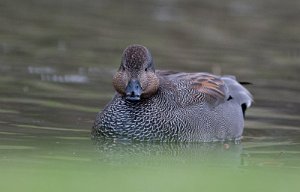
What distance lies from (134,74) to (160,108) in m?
0.65

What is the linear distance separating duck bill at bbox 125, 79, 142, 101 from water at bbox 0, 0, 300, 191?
0.54 metres

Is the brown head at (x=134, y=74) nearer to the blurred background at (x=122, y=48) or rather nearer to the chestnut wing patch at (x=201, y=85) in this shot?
the chestnut wing patch at (x=201, y=85)

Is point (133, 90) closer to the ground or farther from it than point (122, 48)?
closer to the ground

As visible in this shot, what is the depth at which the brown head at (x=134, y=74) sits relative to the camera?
12008 millimetres

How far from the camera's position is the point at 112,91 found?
15.4 m

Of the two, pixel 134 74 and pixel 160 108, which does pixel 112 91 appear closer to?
pixel 160 108

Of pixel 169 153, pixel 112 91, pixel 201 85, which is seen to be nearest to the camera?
pixel 169 153

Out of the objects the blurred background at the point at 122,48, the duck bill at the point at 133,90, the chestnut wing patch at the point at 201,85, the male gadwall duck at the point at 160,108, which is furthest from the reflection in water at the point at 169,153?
the blurred background at the point at 122,48

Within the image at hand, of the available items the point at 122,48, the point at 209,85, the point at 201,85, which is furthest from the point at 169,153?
the point at 122,48

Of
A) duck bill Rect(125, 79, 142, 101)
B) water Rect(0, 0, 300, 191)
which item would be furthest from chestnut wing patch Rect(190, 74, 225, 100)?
duck bill Rect(125, 79, 142, 101)

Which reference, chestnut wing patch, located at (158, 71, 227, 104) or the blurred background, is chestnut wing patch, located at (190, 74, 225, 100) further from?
the blurred background

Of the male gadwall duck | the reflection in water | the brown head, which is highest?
the brown head

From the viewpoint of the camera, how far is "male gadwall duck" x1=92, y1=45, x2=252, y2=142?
12.2 meters

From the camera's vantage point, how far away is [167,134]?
1236cm
